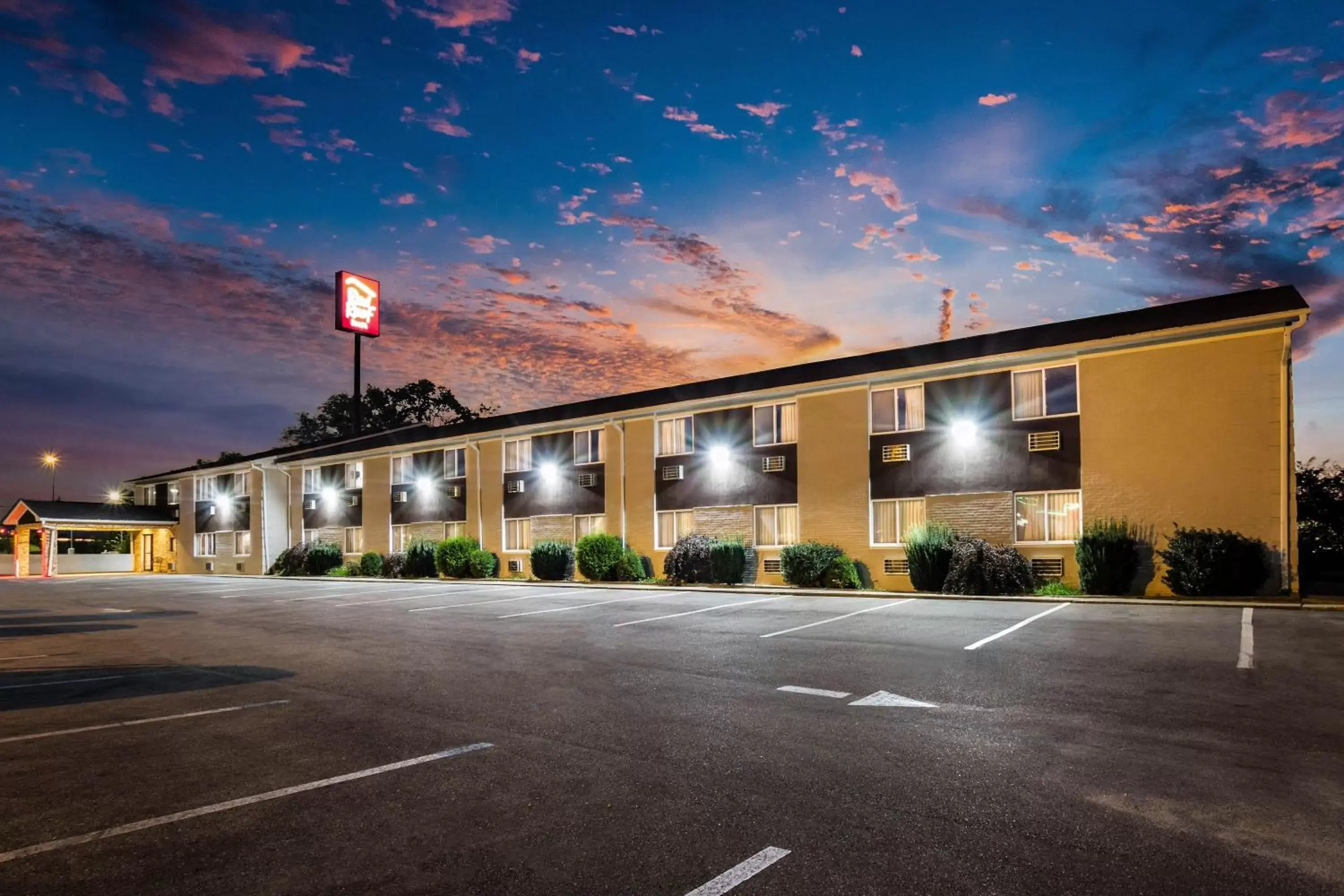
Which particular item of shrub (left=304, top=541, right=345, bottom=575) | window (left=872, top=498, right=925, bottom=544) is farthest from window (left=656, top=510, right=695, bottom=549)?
shrub (left=304, top=541, right=345, bottom=575)

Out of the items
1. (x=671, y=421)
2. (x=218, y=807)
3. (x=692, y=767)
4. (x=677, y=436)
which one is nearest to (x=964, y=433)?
(x=677, y=436)

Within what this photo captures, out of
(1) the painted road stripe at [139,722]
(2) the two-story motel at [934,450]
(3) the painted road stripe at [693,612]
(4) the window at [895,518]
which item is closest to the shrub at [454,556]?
(2) the two-story motel at [934,450]

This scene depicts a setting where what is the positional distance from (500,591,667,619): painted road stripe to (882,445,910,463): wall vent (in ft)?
24.0

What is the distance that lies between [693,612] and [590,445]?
572 inches

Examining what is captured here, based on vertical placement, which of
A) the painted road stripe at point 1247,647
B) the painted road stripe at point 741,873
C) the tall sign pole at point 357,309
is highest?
the tall sign pole at point 357,309

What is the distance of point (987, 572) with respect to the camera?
18391 millimetres

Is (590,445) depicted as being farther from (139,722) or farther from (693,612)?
(139,722)

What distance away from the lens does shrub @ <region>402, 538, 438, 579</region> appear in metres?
32.8

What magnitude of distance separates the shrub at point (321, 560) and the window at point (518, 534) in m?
11.4

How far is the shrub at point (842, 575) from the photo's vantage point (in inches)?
835

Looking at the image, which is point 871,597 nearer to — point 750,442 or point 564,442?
point 750,442

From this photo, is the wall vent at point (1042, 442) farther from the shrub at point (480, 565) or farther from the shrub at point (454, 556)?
the shrub at point (454, 556)

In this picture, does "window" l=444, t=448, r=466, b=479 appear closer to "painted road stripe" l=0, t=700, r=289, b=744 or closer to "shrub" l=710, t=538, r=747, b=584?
"shrub" l=710, t=538, r=747, b=584

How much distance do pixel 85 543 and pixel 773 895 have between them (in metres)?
67.4
